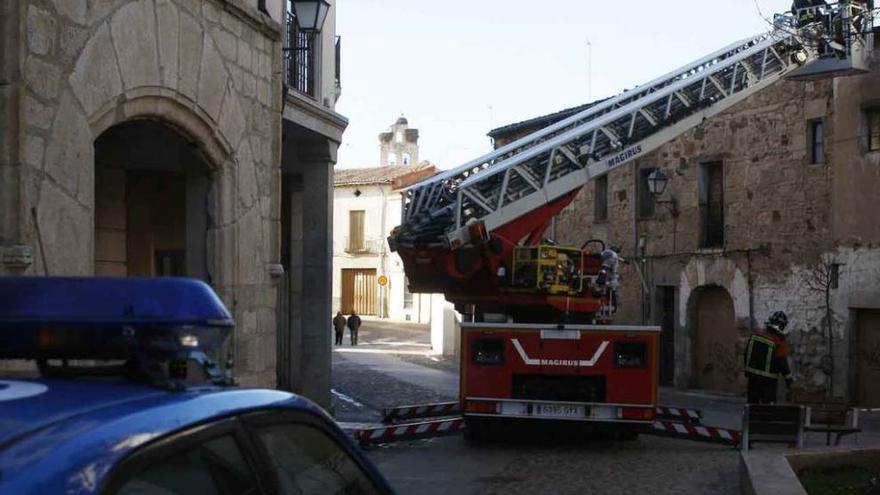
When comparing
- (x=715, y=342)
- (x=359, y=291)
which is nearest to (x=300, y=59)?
(x=715, y=342)

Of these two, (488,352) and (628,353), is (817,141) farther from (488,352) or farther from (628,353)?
(488,352)

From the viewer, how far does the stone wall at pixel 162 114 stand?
278 inches

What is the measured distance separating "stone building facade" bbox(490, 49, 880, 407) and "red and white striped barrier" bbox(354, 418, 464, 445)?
407 inches

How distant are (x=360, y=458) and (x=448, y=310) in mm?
32981

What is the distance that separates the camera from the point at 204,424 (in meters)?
2.56

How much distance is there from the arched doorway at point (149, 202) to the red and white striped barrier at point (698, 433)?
5.61m

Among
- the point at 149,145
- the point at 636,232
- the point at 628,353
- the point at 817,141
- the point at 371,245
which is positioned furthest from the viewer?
the point at 371,245

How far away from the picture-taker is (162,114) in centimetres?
851

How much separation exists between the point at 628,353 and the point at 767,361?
6.06 feet

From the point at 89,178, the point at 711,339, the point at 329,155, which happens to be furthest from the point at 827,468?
the point at 711,339

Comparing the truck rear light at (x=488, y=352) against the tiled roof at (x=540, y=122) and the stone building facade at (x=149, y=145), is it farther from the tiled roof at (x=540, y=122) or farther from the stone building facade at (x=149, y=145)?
the tiled roof at (x=540, y=122)

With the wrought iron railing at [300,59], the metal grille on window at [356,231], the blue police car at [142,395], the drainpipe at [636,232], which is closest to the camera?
the blue police car at [142,395]

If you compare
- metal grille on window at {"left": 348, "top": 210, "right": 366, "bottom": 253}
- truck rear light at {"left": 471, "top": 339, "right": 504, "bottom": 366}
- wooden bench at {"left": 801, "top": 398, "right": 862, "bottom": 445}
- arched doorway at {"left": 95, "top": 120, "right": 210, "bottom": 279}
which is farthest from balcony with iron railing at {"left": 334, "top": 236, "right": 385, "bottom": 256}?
wooden bench at {"left": 801, "top": 398, "right": 862, "bottom": 445}

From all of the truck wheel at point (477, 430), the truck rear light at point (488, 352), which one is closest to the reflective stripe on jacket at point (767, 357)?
the truck rear light at point (488, 352)
